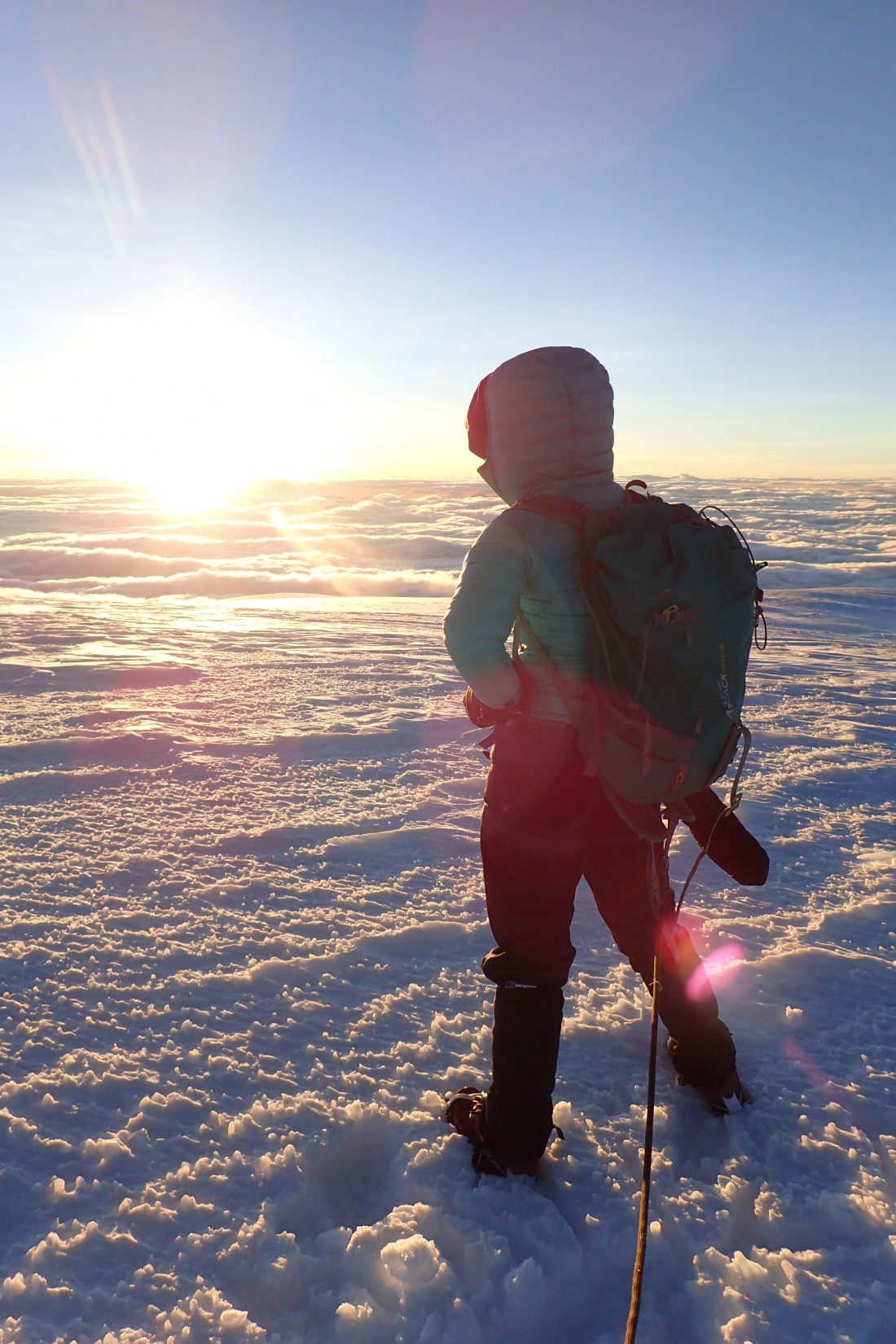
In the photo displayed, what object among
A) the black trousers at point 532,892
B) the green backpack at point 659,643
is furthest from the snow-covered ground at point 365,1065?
the green backpack at point 659,643

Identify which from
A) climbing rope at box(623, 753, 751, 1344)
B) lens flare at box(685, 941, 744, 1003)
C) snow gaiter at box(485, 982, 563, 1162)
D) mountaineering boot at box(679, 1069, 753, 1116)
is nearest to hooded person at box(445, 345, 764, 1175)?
snow gaiter at box(485, 982, 563, 1162)

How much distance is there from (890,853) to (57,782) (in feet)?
10.5

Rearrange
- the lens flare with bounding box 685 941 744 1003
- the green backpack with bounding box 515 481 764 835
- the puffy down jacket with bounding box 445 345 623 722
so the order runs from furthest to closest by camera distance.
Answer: the lens flare with bounding box 685 941 744 1003
the puffy down jacket with bounding box 445 345 623 722
the green backpack with bounding box 515 481 764 835

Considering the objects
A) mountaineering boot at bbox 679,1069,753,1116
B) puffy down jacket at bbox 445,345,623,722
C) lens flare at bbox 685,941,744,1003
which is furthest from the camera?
lens flare at bbox 685,941,744,1003

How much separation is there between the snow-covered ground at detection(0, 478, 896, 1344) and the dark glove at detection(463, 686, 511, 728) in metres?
0.79

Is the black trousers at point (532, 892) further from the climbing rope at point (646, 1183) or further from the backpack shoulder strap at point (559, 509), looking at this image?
the backpack shoulder strap at point (559, 509)

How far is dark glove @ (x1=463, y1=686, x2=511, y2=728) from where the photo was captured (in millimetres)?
1447

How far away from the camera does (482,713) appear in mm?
1472

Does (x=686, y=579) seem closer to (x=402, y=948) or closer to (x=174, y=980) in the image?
(x=402, y=948)

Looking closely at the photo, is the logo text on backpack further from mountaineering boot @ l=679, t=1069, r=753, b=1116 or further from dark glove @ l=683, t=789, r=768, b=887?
mountaineering boot @ l=679, t=1069, r=753, b=1116

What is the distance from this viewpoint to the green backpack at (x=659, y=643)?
1.26 m

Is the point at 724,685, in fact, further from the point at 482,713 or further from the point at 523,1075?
the point at 523,1075

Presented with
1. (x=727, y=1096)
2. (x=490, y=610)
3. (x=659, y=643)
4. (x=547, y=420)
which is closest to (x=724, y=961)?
(x=727, y=1096)

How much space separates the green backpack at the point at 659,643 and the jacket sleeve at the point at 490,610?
3.8 inches
